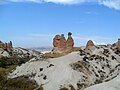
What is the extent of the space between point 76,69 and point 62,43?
47.0m

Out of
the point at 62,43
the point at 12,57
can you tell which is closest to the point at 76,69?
the point at 62,43

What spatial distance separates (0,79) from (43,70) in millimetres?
6958

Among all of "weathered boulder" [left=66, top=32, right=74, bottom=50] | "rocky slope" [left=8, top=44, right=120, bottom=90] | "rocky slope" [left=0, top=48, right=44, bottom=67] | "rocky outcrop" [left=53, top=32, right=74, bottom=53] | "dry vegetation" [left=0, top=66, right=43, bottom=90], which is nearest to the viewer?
"dry vegetation" [left=0, top=66, right=43, bottom=90]

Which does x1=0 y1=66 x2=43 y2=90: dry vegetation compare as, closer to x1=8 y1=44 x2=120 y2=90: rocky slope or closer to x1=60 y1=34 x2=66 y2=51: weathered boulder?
x1=8 y1=44 x2=120 y2=90: rocky slope

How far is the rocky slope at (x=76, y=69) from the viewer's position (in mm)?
42531

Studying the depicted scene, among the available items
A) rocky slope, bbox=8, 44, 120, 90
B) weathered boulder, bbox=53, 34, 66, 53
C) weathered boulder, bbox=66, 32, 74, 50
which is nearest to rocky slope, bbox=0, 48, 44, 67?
weathered boulder, bbox=53, 34, 66, 53

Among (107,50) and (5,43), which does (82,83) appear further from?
(5,43)

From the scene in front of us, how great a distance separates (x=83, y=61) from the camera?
162ft

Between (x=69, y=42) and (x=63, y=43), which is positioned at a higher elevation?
(x=69, y=42)

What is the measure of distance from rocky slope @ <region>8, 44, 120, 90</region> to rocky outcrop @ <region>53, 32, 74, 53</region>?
34.4 meters

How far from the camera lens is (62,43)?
9281cm

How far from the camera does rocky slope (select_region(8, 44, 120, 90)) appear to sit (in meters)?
42.5

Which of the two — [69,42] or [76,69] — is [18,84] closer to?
[76,69]

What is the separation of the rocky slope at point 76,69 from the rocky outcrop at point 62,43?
34409 mm
